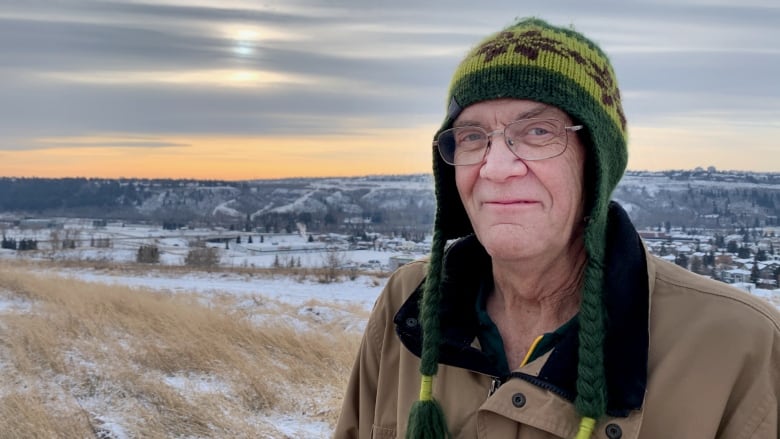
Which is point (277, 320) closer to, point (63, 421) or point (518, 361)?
point (63, 421)

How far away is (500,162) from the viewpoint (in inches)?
64.6

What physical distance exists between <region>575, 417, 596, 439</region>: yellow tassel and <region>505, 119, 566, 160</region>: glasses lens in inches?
26.1

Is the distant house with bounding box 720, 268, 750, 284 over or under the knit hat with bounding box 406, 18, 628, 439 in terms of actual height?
under

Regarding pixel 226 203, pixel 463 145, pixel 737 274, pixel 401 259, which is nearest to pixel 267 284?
pixel 401 259

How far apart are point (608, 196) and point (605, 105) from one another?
0.24 meters

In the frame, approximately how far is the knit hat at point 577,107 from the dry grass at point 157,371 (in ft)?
14.0

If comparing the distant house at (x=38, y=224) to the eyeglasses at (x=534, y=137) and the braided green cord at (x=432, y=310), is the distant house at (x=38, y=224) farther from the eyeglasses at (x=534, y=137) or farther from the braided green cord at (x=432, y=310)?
the eyeglasses at (x=534, y=137)

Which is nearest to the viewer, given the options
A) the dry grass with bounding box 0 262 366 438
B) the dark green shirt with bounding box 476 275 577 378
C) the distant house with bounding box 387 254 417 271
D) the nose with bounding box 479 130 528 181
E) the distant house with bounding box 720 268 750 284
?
the nose with bounding box 479 130 528 181

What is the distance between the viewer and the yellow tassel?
1475mm

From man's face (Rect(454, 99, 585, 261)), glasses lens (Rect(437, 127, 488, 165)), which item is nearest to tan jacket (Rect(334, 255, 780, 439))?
man's face (Rect(454, 99, 585, 261))

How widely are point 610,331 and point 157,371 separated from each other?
635 centimetres

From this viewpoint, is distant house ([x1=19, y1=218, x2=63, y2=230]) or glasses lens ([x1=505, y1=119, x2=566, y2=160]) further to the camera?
distant house ([x1=19, y1=218, x2=63, y2=230])

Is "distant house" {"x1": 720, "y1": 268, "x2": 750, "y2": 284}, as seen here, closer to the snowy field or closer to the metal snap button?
the snowy field

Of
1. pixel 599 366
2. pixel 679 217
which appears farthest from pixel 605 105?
pixel 679 217
